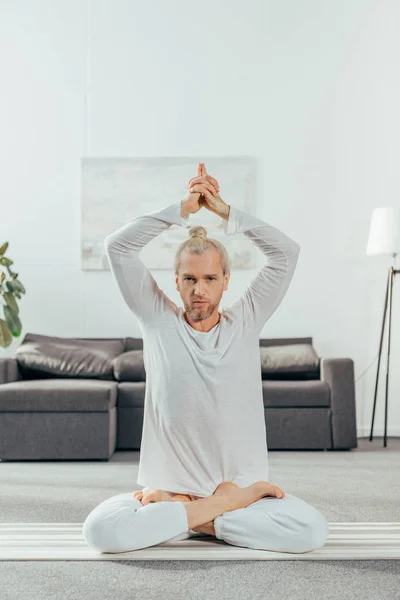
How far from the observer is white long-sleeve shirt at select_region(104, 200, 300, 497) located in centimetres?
279

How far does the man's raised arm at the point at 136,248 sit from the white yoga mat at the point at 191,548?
2.63ft

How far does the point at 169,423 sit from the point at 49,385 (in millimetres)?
2626

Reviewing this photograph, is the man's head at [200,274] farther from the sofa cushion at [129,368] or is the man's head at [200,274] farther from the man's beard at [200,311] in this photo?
the sofa cushion at [129,368]

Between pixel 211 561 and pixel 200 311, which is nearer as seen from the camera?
pixel 211 561

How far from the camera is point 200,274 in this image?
2787 mm

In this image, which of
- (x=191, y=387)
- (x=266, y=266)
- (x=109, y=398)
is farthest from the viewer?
(x=109, y=398)

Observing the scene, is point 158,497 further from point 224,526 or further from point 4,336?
point 4,336

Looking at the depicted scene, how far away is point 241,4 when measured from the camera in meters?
6.58

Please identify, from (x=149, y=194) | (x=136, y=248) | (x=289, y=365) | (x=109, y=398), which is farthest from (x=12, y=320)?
(x=136, y=248)

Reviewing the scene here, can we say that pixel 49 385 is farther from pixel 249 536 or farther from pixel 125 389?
pixel 249 536

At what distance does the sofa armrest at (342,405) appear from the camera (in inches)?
216

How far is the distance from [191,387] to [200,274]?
38 centimetres

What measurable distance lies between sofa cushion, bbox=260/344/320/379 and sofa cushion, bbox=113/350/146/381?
83 cm

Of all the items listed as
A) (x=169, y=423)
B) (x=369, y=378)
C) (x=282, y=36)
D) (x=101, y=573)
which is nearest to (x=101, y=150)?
(x=282, y=36)
